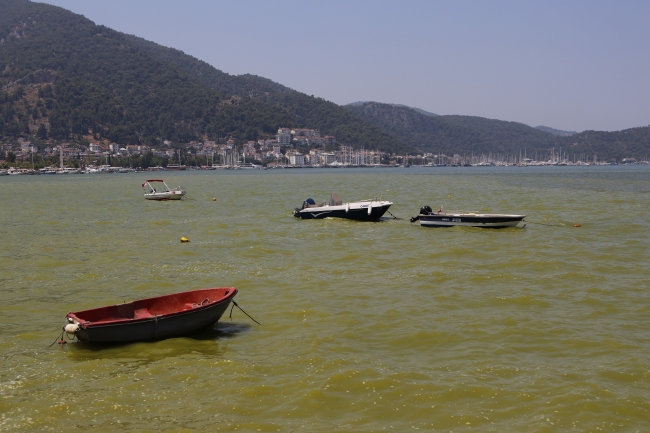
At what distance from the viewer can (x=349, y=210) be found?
1383 inches

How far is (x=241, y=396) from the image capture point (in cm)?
1035

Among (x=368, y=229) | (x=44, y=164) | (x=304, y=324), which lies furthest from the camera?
(x=44, y=164)

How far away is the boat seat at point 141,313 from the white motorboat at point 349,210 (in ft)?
71.3

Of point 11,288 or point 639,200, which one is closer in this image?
point 11,288

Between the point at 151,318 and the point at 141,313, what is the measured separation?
3.86ft

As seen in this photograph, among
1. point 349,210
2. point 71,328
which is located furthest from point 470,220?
point 71,328

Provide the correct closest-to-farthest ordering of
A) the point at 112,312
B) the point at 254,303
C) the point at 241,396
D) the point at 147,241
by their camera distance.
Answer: the point at 241,396
the point at 112,312
the point at 254,303
the point at 147,241

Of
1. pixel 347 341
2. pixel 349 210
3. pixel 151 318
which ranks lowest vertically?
pixel 347 341

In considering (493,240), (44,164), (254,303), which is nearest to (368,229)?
(493,240)

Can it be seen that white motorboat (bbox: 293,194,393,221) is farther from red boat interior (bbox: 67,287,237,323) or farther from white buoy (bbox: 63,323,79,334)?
white buoy (bbox: 63,323,79,334)

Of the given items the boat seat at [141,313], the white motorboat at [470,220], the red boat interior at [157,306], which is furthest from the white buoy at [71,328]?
the white motorboat at [470,220]

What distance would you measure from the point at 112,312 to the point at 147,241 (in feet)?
48.7

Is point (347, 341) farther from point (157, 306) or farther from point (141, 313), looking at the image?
point (141, 313)

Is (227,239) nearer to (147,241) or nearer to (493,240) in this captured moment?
(147,241)
